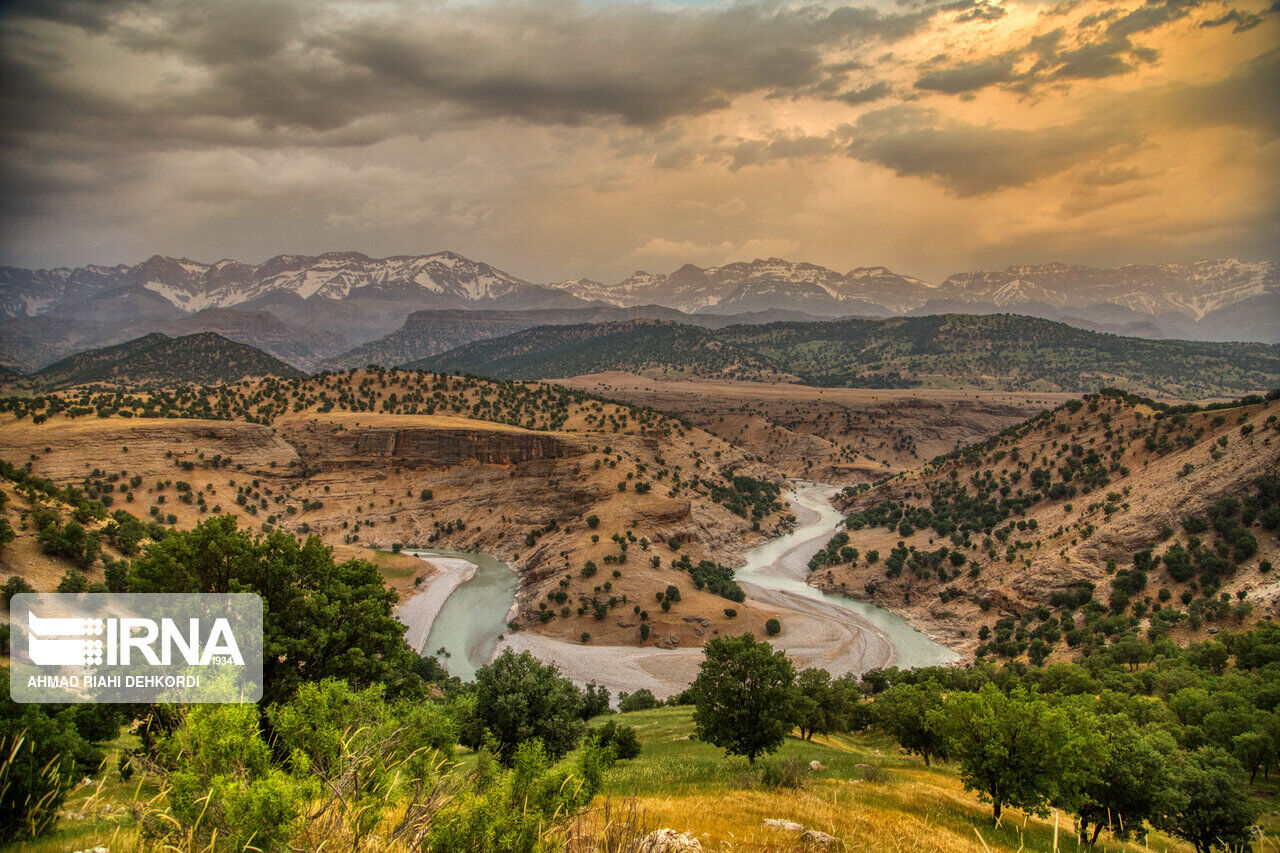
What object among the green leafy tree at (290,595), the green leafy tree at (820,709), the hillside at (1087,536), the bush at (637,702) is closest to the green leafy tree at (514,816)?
the green leafy tree at (290,595)

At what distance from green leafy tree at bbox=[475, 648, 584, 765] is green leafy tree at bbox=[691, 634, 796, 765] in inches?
271

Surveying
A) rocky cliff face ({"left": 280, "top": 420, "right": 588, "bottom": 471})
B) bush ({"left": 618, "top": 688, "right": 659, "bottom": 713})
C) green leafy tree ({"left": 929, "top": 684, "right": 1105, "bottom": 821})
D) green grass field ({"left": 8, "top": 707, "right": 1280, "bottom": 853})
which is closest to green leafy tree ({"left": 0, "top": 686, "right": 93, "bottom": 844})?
green grass field ({"left": 8, "top": 707, "right": 1280, "bottom": 853})

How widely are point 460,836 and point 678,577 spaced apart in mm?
68707

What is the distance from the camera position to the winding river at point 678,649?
58.7 meters

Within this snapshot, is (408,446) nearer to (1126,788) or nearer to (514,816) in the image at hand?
(1126,788)

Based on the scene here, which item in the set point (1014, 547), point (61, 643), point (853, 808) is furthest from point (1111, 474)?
point (61, 643)

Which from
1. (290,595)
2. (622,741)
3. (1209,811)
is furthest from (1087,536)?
(290,595)

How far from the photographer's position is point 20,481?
4894cm

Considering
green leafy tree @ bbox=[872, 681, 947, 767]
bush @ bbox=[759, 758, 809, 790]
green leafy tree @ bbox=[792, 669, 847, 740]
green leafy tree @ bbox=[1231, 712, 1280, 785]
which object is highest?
bush @ bbox=[759, 758, 809, 790]

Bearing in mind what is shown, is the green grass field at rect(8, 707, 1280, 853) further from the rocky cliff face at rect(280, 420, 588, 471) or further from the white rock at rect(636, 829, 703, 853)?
the rocky cliff face at rect(280, 420, 588, 471)

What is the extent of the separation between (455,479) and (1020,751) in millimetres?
92535

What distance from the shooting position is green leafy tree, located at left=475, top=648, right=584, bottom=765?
85.4ft

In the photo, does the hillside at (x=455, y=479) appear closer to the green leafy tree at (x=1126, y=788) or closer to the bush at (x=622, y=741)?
the bush at (x=622, y=741)

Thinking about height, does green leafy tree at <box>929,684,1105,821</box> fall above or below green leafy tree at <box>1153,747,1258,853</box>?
above
